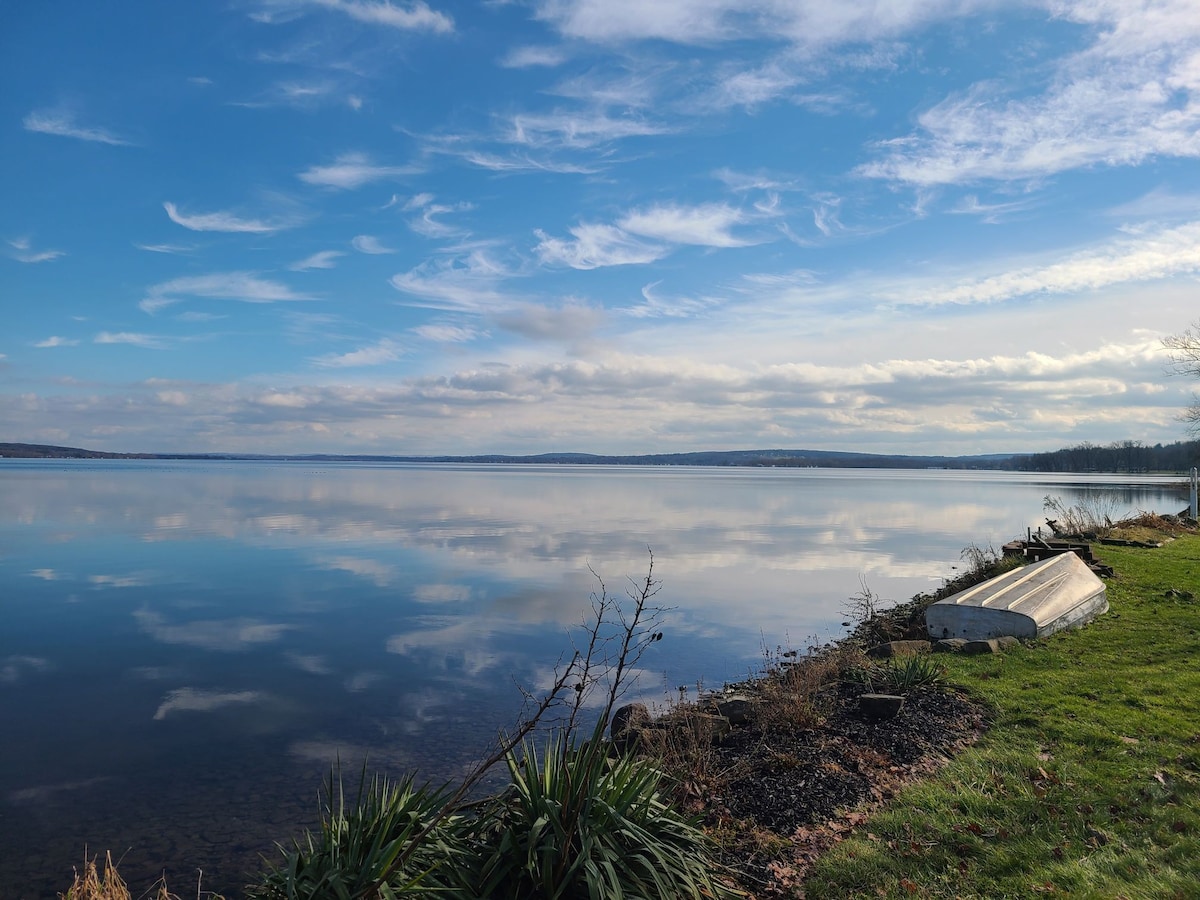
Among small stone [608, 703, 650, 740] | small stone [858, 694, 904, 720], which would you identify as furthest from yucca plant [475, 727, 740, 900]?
small stone [858, 694, 904, 720]

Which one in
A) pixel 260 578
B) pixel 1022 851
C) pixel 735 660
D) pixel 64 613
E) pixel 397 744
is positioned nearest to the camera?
pixel 1022 851

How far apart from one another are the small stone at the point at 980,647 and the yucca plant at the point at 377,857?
9.84 meters

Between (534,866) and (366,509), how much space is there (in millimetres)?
45134

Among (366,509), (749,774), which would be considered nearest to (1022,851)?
(749,774)

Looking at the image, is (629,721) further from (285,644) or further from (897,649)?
(285,644)

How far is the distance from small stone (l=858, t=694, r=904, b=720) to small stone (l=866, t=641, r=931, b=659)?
3.58 metres

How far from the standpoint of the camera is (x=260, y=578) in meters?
22.2

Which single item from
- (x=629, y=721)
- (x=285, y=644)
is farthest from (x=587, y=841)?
(x=285, y=644)

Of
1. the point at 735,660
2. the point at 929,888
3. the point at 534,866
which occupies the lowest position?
the point at 735,660

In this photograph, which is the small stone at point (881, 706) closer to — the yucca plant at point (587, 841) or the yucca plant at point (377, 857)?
the yucca plant at point (587, 841)

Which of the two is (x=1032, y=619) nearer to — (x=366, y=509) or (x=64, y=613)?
(x=64, y=613)

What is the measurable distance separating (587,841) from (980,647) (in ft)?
32.1

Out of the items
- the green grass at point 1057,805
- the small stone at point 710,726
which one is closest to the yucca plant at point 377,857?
the green grass at point 1057,805

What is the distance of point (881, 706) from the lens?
9.02 meters
